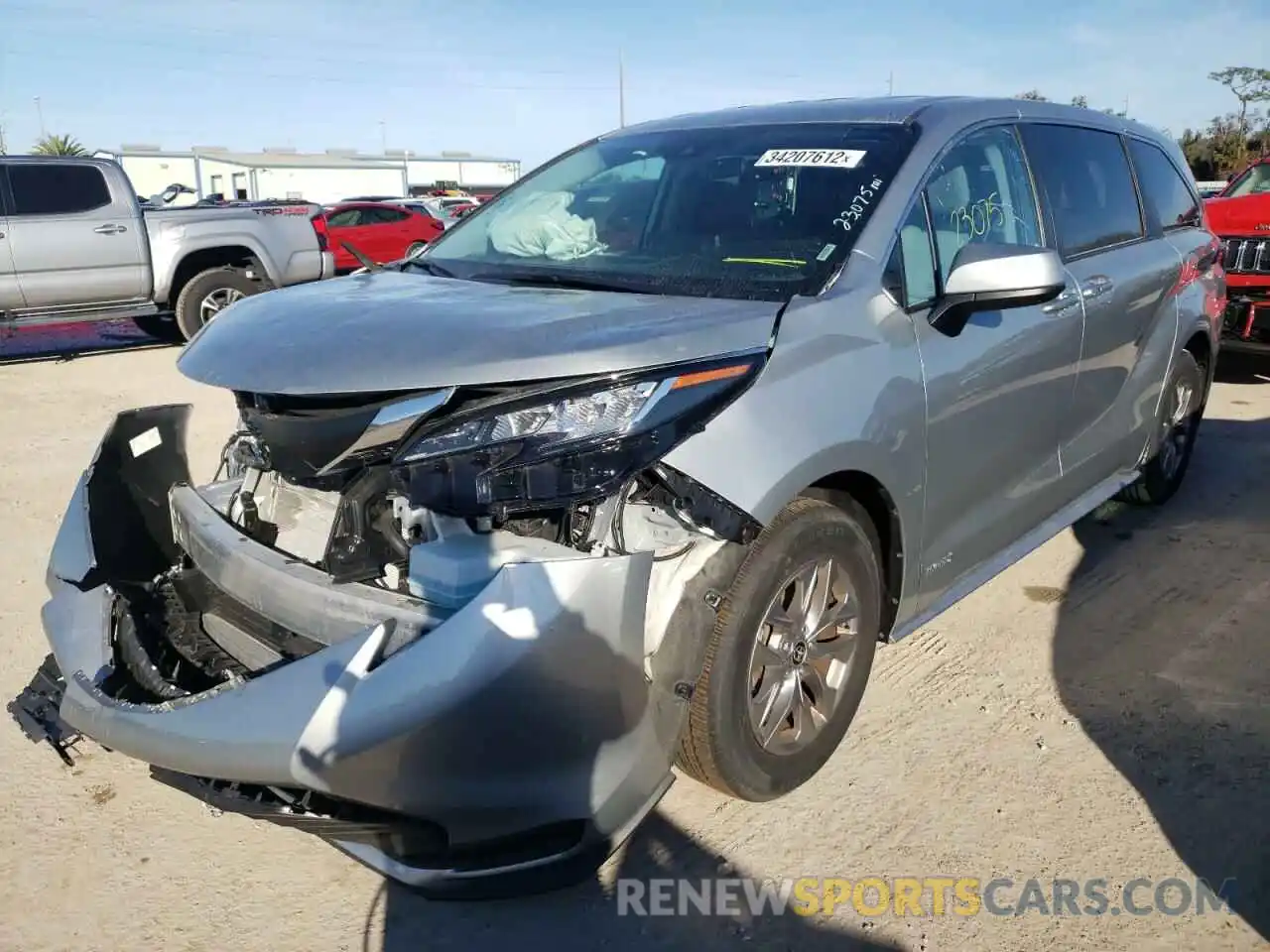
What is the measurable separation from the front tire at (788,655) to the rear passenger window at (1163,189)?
2690 mm

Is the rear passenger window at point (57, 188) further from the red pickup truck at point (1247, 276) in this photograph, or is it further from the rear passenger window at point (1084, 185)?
the red pickup truck at point (1247, 276)

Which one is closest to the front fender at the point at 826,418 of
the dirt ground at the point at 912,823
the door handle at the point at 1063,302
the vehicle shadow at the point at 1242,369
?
the dirt ground at the point at 912,823

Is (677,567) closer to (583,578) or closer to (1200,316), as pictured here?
(583,578)

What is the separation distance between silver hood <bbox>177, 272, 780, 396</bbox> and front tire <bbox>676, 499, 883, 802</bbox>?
52 centimetres

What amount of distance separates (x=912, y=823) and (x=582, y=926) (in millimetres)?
944

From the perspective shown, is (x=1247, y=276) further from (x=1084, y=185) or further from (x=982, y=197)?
(x=982, y=197)

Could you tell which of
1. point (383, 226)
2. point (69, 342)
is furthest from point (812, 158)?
point (383, 226)

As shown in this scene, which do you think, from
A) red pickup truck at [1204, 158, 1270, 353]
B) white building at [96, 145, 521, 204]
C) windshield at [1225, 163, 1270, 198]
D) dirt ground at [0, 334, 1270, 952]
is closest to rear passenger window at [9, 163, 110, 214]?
dirt ground at [0, 334, 1270, 952]

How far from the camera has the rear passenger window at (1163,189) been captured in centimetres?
445

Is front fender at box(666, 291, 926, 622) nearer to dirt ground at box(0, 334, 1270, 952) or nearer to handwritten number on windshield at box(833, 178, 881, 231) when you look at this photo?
handwritten number on windshield at box(833, 178, 881, 231)

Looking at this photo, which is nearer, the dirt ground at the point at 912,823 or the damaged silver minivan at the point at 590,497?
the damaged silver minivan at the point at 590,497

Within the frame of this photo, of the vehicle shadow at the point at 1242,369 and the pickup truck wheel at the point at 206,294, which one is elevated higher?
the pickup truck wheel at the point at 206,294

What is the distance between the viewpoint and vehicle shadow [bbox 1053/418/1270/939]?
8.68 ft

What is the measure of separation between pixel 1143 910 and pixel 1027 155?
8.18 ft
